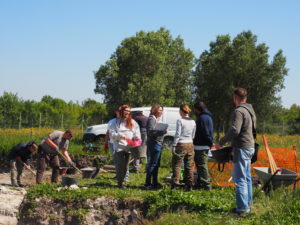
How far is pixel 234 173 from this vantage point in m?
6.59

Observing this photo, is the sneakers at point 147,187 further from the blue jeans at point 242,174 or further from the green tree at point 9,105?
the green tree at point 9,105

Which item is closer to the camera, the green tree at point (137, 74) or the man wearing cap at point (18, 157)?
the man wearing cap at point (18, 157)

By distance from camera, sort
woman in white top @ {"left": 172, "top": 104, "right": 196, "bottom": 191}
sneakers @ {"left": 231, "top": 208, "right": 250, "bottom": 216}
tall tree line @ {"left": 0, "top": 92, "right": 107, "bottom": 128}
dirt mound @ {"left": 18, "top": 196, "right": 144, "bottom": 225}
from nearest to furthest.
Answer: sneakers @ {"left": 231, "top": 208, "right": 250, "bottom": 216}, dirt mound @ {"left": 18, "top": 196, "right": 144, "bottom": 225}, woman in white top @ {"left": 172, "top": 104, "right": 196, "bottom": 191}, tall tree line @ {"left": 0, "top": 92, "right": 107, "bottom": 128}

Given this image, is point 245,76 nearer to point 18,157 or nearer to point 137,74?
point 137,74

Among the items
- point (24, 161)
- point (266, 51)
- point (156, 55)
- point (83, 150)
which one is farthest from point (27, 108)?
point (24, 161)

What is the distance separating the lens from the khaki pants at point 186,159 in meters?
8.71

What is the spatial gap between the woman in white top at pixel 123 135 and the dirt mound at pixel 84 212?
2.97ft

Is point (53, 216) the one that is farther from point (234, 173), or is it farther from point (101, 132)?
point (101, 132)

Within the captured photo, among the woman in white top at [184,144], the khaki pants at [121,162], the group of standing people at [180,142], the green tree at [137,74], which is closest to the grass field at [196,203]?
the khaki pants at [121,162]

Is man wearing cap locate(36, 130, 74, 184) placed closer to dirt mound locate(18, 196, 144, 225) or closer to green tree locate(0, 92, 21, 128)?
dirt mound locate(18, 196, 144, 225)

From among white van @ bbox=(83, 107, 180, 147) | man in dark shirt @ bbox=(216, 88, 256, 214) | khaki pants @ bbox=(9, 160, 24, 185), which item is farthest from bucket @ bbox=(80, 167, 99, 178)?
white van @ bbox=(83, 107, 180, 147)

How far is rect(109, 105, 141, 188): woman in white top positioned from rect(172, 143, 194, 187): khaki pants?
0.89 meters

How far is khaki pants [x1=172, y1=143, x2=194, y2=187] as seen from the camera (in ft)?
28.6

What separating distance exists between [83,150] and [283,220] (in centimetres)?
992
